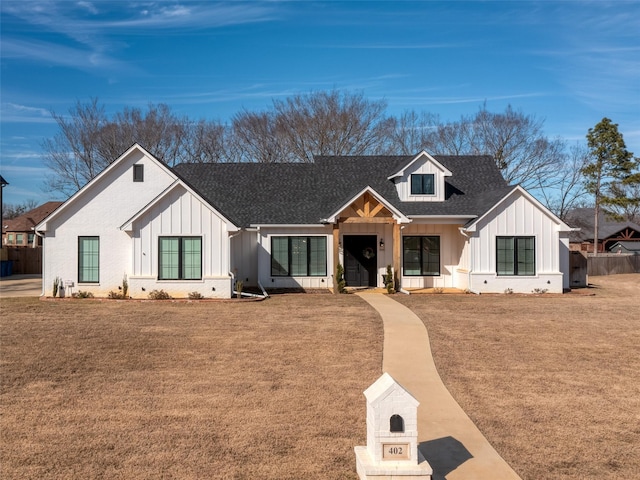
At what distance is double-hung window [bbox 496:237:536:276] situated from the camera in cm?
2200

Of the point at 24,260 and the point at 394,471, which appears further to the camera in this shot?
the point at 24,260

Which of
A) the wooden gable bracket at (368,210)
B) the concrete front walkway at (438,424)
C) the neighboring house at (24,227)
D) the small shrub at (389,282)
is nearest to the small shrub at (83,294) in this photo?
the wooden gable bracket at (368,210)

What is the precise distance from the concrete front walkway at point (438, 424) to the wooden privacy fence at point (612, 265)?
2699 centimetres

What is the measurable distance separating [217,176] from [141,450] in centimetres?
2121

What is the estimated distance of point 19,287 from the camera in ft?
83.9

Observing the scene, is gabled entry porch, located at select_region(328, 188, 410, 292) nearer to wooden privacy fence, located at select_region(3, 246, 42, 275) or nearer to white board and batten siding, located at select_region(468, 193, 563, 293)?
white board and batten siding, located at select_region(468, 193, 563, 293)

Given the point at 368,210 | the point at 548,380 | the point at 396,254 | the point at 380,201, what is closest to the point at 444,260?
the point at 396,254

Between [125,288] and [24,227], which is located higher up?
[24,227]

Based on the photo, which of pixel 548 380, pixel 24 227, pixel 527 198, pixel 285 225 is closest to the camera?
pixel 548 380

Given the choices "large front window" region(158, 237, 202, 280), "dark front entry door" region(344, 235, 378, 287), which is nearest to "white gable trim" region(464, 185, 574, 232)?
"dark front entry door" region(344, 235, 378, 287)

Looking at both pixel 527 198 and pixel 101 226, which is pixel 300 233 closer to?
pixel 101 226

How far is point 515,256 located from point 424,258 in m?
3.82

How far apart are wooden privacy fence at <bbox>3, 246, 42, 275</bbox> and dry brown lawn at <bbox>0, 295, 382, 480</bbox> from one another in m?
22.0

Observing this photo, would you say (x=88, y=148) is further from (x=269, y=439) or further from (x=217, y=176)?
(x=269, y=439)
